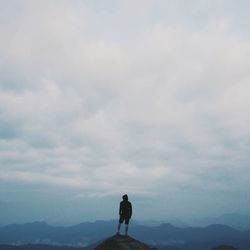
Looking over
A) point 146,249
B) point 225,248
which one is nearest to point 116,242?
point 146,249

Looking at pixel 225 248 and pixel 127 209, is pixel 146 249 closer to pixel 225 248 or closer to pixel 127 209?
pixel 127 209

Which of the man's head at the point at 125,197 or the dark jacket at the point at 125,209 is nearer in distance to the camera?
the man's head at the point at 125,197

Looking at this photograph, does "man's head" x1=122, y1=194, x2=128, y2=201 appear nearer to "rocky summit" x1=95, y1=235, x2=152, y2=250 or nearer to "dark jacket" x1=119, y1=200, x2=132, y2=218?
"dark jacket" x1=119, y1=200, x2=132, y2=218

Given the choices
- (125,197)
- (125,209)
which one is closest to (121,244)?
(125,209)

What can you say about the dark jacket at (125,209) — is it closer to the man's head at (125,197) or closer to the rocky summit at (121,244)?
the man's head at (125,197)

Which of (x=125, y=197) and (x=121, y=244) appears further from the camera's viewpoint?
(x=125, y=197)

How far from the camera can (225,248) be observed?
158250mm

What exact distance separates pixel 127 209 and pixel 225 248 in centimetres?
14586

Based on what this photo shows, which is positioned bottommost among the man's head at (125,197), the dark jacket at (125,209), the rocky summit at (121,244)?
the rocky summit at (121,244)

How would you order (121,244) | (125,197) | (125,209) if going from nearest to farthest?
1. (121,244)
2. (125,197)
3. (125,209)

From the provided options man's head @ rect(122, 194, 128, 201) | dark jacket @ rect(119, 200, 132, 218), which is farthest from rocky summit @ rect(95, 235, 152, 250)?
man's head @ rect(122, 194, 128, 201)

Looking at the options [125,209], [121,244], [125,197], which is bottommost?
[121,244]

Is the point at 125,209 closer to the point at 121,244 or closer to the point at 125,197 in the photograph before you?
the point at 125,197

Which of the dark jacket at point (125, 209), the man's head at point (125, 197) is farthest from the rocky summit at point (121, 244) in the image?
the man's head at point (125, 197)
